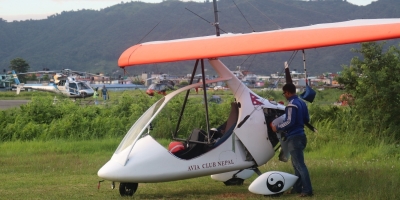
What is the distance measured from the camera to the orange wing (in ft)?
27.5

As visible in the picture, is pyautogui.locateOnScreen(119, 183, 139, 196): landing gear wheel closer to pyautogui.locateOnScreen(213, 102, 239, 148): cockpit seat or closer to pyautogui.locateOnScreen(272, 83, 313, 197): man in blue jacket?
pyautogui.locateOnScreen(213, 102, 239, 148): cockpit seat

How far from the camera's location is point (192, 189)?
10.6 m

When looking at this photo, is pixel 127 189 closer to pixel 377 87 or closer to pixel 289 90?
pixel 289 90

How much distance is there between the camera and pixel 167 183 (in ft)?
37.0

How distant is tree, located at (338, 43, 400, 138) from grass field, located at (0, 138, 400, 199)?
2.09m

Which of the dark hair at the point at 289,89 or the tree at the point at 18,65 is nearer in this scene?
the dark hair at the point at 289,89

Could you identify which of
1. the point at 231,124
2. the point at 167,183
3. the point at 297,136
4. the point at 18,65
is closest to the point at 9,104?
the point at 167,183

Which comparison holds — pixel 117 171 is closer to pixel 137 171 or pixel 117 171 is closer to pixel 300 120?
pixel 137 171

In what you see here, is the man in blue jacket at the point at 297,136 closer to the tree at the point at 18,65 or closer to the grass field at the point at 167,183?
the grass field at the point at 167,183

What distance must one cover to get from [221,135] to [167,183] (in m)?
1.52

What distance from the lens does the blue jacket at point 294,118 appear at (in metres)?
9.40

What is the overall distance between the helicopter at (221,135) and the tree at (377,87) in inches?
242

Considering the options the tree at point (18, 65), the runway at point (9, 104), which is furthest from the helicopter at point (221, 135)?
the tree at point (18, 65)

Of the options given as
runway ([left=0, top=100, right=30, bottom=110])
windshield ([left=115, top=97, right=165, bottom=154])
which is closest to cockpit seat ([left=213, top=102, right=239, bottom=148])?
windshield ([left=115, top=97, right=165, bottom=154])
